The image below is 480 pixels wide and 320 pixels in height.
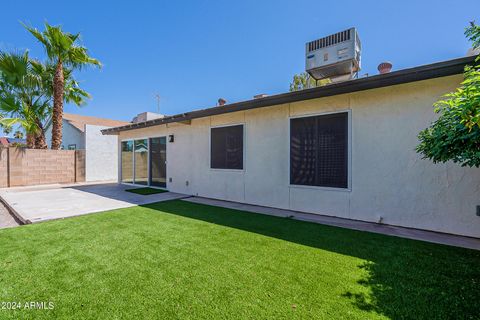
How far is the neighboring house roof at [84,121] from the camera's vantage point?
16609 mm

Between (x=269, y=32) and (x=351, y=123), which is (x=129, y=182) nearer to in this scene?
(x=269, y=32)

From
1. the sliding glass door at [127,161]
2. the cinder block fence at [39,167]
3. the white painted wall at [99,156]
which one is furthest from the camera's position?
the white painted wall at [99,156]

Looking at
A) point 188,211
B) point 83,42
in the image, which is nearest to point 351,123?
point 188,211

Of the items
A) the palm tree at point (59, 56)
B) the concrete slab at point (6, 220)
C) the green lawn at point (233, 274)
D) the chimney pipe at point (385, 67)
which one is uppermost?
the palm tree at point (59, 56)

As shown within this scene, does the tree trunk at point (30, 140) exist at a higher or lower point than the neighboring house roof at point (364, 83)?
lower

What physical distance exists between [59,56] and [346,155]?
48.4 feet

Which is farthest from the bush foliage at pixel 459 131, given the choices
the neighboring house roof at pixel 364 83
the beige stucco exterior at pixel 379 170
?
the beige stucco exterior at pixel 379 170

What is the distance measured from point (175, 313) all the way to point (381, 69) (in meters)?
6.48

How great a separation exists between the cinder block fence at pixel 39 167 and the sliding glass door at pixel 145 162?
3.84 metres

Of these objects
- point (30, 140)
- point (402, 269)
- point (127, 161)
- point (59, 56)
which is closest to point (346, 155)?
point (402, 269)

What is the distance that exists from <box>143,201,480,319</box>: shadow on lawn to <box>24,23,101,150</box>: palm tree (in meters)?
12.6

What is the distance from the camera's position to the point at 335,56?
19.5 ft

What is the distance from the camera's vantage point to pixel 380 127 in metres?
4.93

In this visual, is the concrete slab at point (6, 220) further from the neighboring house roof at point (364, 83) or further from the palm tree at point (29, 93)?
the palm tree at point (29, 93)
